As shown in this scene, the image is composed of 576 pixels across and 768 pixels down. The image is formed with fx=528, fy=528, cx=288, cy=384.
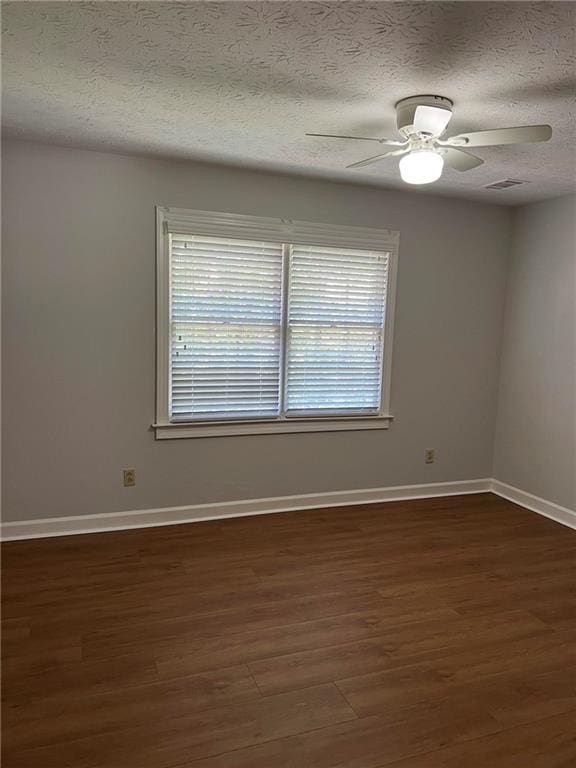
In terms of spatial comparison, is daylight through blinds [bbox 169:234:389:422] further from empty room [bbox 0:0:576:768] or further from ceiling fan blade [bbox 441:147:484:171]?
ceiling fan blade [bbox 441:147:484:171]

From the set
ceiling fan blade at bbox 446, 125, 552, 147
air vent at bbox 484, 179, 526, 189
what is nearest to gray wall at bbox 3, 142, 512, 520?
air vent at bbox 484, 179, 526, 189

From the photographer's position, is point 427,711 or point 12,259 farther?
point 12,259

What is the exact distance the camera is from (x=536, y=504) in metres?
4.34

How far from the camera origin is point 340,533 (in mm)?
3750

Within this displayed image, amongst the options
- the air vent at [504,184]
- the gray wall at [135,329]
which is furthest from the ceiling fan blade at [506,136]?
the gray wall at [135,329]

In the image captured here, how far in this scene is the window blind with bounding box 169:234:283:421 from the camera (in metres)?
3.67

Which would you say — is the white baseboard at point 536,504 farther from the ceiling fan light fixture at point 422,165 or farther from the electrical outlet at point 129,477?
the electrical outlet at point 129,477

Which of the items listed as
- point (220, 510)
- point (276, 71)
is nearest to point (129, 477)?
point (220, 510)

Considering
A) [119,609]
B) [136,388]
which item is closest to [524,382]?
[136,388]

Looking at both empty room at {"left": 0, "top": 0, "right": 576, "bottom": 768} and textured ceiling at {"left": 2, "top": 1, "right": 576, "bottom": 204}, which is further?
empty room at {"left": 0, "top": 0, "right": 576, "bottom": 768}

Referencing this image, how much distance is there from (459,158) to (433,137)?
24 centimetres

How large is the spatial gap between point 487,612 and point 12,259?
Answer: 3432mm

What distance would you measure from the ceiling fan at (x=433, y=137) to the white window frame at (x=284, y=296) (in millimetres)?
1376

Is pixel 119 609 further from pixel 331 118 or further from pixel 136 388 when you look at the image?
pixel 331 118
